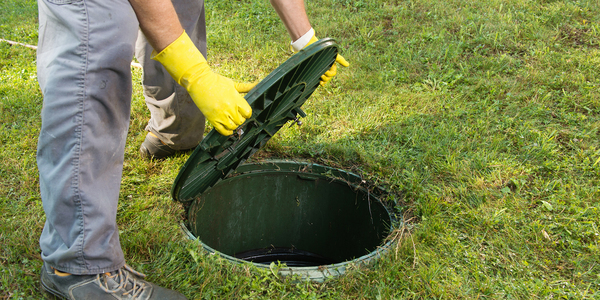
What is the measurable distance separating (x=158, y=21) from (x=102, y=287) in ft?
3.40

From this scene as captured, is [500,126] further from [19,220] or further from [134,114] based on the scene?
[19,220]

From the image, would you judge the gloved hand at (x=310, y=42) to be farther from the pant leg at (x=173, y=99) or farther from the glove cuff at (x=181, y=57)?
the glove cuff at (x=181, y=57)

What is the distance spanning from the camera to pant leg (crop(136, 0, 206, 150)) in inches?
101

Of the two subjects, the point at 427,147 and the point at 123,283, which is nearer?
the point at 123,283

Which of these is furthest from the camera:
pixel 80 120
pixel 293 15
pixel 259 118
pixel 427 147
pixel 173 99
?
pixel 427 147

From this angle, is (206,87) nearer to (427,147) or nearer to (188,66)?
(188,66)

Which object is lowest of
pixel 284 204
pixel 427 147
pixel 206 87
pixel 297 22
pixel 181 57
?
pixel 427 147

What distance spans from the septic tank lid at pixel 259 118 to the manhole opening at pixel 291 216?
0.33 m

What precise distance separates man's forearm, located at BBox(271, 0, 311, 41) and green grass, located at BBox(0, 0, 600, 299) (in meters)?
0.82

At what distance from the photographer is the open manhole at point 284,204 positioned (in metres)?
2.03

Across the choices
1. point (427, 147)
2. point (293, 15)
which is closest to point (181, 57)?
point (293, 15)

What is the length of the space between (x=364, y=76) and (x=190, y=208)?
6.92 ft

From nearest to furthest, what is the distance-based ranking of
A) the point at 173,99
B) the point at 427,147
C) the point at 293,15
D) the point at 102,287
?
the point at 102,287
the point at 293,15
the point at 173,99
the point at 427,147

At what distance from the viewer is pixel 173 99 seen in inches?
105
